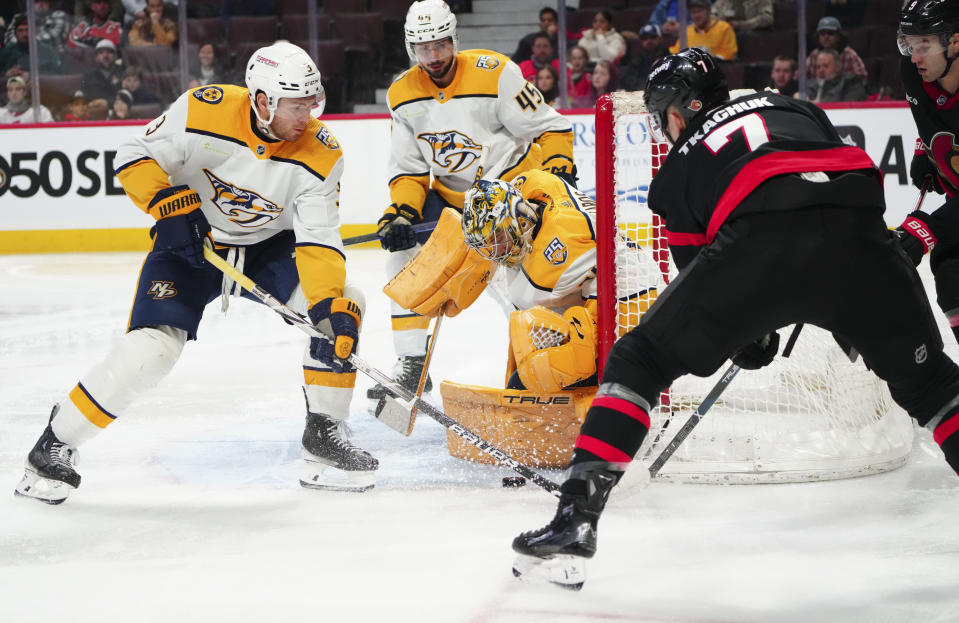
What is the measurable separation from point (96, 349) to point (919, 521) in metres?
3.40

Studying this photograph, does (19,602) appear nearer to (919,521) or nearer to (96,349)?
(919,521)

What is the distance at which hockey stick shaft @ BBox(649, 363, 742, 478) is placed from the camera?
2438 millimetres

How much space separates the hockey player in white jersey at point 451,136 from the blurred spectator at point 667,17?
12.6ft

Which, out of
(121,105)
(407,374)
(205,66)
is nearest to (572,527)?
(407,374)

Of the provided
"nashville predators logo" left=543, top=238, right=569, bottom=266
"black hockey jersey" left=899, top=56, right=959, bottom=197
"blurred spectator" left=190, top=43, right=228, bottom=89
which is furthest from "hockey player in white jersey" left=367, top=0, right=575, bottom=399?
"blurred spectator" left=190, top=43, right=228, bottom=89

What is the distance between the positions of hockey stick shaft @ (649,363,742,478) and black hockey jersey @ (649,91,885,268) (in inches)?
22.7

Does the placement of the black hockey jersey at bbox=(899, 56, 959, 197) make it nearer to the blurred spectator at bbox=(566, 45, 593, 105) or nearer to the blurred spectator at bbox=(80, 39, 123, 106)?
the blurred spectator at bbox=(566, 45, 593, 105)

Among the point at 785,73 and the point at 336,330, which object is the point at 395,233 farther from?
the point at 785,73

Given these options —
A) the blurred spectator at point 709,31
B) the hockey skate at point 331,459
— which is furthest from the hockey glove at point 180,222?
the blurred spectator at point 709,31

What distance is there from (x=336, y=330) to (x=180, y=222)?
0.47 metres

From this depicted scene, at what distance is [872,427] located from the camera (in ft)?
9.31

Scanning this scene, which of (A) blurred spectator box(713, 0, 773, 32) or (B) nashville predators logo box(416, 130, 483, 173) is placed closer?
(B) nashville predators logo box(416, 130, 483, 173)

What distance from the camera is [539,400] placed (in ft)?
9.09

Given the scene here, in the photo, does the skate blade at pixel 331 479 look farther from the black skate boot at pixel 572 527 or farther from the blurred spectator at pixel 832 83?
the blurred spectator at pixel 832 83
